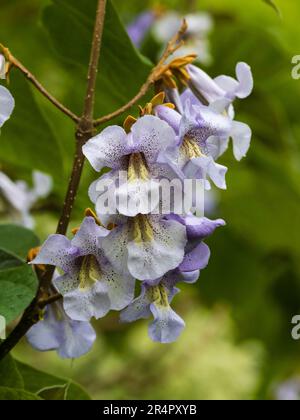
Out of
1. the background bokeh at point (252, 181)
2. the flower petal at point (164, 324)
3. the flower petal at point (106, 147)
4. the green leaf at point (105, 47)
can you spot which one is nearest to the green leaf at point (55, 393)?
the flower petal at point (164, 324)

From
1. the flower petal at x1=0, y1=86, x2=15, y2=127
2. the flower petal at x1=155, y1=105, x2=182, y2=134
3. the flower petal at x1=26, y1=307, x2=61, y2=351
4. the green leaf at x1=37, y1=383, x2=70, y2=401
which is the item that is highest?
the flower petal at x1=155, y1=105, x2=182, y2=134

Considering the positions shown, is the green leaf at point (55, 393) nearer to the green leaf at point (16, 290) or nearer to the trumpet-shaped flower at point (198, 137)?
the green leaf at point (16, 290)

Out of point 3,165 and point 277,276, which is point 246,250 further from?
point 3,165

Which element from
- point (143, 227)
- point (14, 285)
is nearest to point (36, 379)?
point (14, 285)

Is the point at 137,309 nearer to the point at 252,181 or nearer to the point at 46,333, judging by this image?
the point at 46,333

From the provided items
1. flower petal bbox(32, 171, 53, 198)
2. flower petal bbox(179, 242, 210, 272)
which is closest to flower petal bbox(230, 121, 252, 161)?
flower petal bbox(179, 242, 210, 272)

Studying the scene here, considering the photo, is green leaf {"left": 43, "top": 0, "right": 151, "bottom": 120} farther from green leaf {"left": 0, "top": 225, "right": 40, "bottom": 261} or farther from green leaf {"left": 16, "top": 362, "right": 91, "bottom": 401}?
green leaf {"left": 16, "top": 362, "right": 91, "bottom": 401}

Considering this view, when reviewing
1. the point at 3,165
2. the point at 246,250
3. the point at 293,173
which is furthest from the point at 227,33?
the point at 3,165
